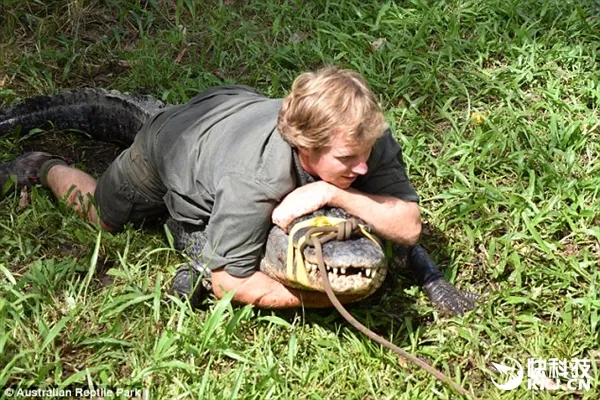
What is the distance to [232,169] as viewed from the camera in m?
3.41

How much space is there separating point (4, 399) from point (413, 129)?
8.25ft

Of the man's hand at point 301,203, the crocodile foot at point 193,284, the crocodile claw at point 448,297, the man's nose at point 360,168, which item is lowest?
the crocodile claw at point 448,297

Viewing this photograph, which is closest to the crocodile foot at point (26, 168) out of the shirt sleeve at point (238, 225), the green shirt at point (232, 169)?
the green shirt at point (232, 169)

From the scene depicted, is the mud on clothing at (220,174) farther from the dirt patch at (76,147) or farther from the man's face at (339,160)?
the dirt patch at (76,147)

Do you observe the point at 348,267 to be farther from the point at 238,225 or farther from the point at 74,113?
the point at 74,113

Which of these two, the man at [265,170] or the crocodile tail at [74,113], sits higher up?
the man at [265,170]

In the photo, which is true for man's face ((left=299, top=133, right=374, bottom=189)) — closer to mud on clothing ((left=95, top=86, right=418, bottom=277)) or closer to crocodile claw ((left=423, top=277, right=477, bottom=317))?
mud on clothing ((left=95, top=86, right=418, bottom=277))

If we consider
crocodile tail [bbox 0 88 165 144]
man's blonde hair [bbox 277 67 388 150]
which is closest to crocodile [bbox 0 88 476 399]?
crocodile tail [bbox 0 88 165 144]

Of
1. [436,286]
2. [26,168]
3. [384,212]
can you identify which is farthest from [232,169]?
[26,168]

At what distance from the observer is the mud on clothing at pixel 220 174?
3373 millimetres

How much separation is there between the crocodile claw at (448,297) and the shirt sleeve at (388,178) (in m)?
0.40

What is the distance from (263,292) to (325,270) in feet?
1.45

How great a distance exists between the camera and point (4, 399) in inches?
124

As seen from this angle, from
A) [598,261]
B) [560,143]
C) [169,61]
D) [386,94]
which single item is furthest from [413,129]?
[169,61]
